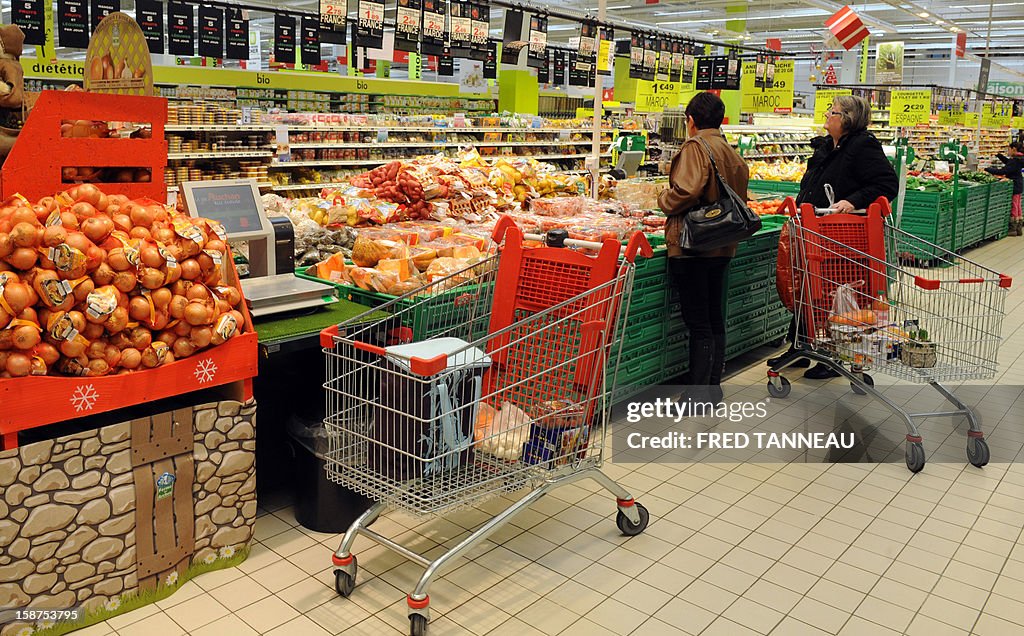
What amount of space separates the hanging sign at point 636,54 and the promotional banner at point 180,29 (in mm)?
4252

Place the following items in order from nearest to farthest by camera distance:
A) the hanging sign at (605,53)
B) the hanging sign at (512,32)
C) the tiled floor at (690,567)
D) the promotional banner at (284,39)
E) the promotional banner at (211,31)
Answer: the tiled floor at (690,567)
the hanging sign at (605,53)
the hanging sign at (512,32)
the promotional banner at (211,31)
the promotional banner at (284,39)

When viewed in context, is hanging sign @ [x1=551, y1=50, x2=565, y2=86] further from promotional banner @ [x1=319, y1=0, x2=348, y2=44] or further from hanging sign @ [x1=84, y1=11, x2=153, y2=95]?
hanging sign @ [x1=84, y1=11, x2=153, y2=95]

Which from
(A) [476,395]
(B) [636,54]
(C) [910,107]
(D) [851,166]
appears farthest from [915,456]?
(C) [910,107]

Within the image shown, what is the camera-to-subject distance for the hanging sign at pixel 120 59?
3.34 m

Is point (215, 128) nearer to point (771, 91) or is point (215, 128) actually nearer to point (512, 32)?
point (512, 32)

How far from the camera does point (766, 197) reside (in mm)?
7852

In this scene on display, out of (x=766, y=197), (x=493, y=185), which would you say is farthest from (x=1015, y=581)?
(x=766, y=197)

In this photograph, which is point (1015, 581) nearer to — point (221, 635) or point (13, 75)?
point (221, 635)

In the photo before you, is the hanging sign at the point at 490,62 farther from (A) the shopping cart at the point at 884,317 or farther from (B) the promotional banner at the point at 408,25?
(A) the shopping cart at the point at 884,317

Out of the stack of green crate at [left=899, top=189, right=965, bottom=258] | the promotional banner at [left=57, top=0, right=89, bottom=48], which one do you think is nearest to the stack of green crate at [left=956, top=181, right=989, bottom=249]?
the stack of green crate at [left=899, top=189, right=965, bottom=258]

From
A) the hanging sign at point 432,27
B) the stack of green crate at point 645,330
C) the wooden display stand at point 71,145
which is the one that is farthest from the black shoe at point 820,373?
the wooden display stand at point 71,145

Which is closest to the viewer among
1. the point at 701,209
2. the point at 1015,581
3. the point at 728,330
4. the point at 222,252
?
the point at 222,252

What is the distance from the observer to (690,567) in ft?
10.3

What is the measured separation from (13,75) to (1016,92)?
28.5m
